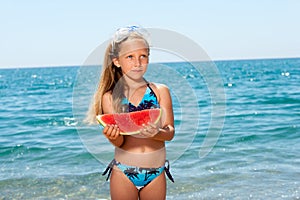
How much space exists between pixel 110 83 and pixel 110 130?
55 cm

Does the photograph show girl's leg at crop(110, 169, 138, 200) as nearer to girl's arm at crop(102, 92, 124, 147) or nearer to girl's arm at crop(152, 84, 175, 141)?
girl's arm at crop(102, 92, 124, 147)

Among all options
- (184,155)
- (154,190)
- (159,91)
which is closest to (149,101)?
(159,91)

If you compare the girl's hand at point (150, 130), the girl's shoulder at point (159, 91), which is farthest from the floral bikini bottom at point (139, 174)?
the girl's shoulder at point (159, 91)

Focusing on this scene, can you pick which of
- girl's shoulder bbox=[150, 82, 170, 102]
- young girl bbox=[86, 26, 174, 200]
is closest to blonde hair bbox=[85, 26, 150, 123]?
young girl bbox=[86, 26, 174, 200]

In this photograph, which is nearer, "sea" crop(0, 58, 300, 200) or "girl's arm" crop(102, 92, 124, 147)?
"girl's arm" crop(102, 92, 124, 147)

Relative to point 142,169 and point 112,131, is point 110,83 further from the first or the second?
point 142,169

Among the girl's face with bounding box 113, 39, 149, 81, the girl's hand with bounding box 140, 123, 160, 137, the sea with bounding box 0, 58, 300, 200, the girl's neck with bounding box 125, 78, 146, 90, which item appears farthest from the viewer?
the sea with bounding box 0, 58, 300, 200

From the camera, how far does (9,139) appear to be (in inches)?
512

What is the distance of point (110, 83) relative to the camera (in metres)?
3.50

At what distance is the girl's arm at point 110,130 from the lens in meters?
3.08

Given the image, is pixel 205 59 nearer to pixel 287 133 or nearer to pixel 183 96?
pixel 183 96

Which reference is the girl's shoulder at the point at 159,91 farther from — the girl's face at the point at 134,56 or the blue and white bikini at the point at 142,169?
the girl's face at the point at 134,56

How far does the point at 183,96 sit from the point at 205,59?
1.80 ft

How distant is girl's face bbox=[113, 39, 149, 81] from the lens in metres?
3.34
